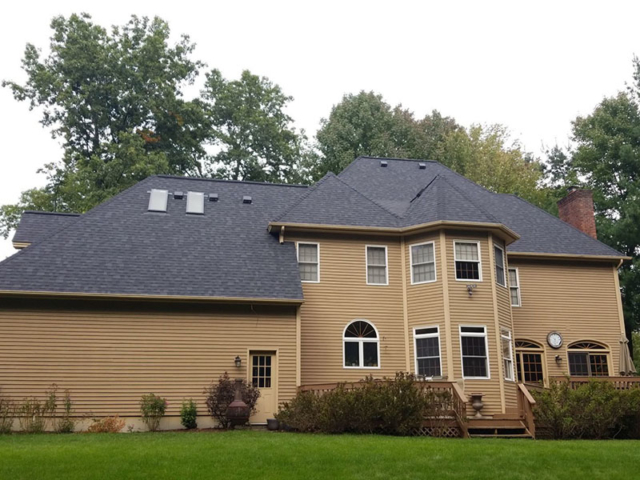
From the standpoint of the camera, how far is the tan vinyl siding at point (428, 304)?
1941cm

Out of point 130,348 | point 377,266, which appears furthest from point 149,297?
point 377,266

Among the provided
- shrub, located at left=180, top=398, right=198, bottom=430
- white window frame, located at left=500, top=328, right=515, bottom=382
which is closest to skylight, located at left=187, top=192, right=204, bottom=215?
shrub, located at left=180, top=398, right=198, bottom=430

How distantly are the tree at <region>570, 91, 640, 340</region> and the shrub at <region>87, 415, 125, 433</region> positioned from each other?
21836 millimetres

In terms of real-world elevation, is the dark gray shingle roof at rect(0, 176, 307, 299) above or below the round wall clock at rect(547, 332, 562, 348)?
above

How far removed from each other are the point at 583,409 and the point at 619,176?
2127 cm

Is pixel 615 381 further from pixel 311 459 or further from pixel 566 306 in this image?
pixel 311 459

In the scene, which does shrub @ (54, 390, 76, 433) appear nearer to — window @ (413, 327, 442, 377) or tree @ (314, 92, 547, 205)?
window @ (413, 327, 442, 377)

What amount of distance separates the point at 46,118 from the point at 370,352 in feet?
85.0

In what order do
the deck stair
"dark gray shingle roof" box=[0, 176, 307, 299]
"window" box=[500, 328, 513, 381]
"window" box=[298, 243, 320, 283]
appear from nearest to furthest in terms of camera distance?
1. the deck stair
2. "dark gray shingle roof" box=[0, 176, 307, 299]
3. "window" box=[500, 328, 513, 381]
4. "window" box=[298, 243, 320, 283]

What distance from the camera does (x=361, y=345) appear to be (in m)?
20.2

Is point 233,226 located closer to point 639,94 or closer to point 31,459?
point 31,459

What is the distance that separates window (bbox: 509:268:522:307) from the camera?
22.5 meters

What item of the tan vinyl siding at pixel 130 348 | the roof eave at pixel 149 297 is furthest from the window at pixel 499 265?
the tan vinyl siding at pixel 130 348

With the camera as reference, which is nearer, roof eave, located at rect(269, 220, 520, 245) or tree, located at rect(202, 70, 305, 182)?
roof eave, located at rect(269, 220, 520, 245)
